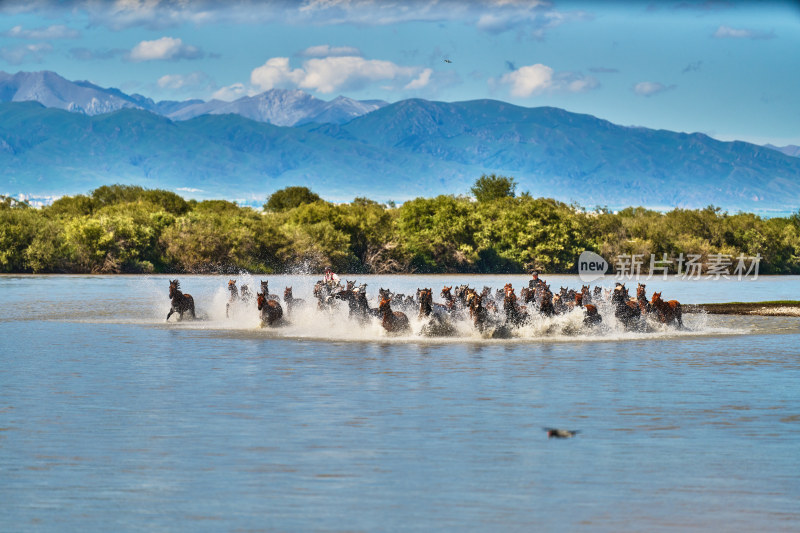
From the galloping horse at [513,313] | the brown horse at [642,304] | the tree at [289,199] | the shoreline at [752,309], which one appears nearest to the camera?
the galloping horse at [513,313]

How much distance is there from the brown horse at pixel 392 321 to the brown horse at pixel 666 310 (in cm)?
750

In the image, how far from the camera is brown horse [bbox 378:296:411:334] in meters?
30.2

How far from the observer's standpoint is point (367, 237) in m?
98.8

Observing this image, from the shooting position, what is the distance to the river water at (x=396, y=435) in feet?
37.7

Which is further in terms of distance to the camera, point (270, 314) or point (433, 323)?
point (270, 314)

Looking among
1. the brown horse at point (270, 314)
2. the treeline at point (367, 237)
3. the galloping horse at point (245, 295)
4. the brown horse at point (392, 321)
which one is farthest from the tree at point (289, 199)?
the brown horse at point (392, 321)

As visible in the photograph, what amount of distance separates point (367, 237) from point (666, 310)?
66.3 meters

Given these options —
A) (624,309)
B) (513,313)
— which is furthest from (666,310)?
(513,313)

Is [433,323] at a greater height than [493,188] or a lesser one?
lesser

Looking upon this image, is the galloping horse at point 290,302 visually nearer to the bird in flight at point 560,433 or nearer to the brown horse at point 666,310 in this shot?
the brown horse at point 666,310

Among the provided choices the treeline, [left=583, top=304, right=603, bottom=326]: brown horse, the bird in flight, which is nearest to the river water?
the bird in flight

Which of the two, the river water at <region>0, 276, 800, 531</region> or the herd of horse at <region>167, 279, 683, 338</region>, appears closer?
the river water at <region>0, 276, 800, 531</region>

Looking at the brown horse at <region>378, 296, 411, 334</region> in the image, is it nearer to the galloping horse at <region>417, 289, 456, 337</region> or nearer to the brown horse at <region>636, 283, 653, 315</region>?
the galloping horse at <region>417, 289, 456, 337</region>

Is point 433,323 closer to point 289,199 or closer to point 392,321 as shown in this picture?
point 392,321
